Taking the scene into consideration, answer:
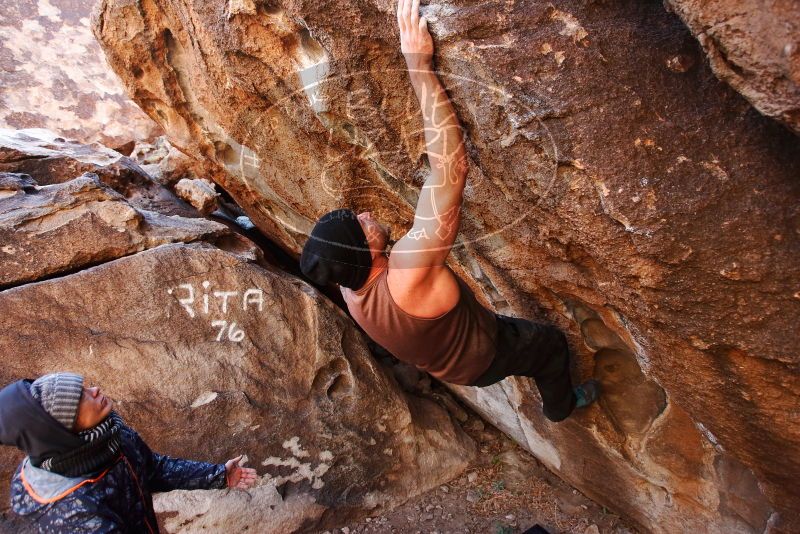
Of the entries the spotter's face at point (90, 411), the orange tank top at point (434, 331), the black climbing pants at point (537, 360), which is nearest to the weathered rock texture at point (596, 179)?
the black climbing pants at point (537, 360)

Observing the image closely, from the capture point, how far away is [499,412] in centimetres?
385

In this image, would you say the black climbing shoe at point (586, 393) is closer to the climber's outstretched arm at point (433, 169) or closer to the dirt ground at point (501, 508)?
the dirt ground at point (501, 508)

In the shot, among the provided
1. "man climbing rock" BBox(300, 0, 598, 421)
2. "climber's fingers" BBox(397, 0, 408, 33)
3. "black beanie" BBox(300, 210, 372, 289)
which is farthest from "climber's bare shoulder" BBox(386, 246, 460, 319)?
"climber's fingers" BBox(397, 0, 408, 33)

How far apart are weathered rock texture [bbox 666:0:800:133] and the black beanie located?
49.2 inches

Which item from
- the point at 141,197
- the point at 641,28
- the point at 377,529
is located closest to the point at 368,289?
the point at 641,28

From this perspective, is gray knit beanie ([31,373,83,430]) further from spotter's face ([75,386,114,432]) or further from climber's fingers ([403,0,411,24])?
climber's fingers ([403,0,411,24])

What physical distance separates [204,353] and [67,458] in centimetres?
137

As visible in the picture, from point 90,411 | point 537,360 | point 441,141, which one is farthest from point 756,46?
point 90,411

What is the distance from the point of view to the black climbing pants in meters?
2.53

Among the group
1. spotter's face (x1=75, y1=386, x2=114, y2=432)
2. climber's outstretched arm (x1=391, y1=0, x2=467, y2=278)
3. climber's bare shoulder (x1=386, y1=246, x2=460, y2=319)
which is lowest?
spotter's face (x1=75, y1=386, x2=114, y2=432)

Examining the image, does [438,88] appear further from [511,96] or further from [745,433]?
[745,433]

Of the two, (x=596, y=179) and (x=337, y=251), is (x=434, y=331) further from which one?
(x=596, y=179)

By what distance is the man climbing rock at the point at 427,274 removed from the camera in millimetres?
1960

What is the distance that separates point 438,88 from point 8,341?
8.05 feet
